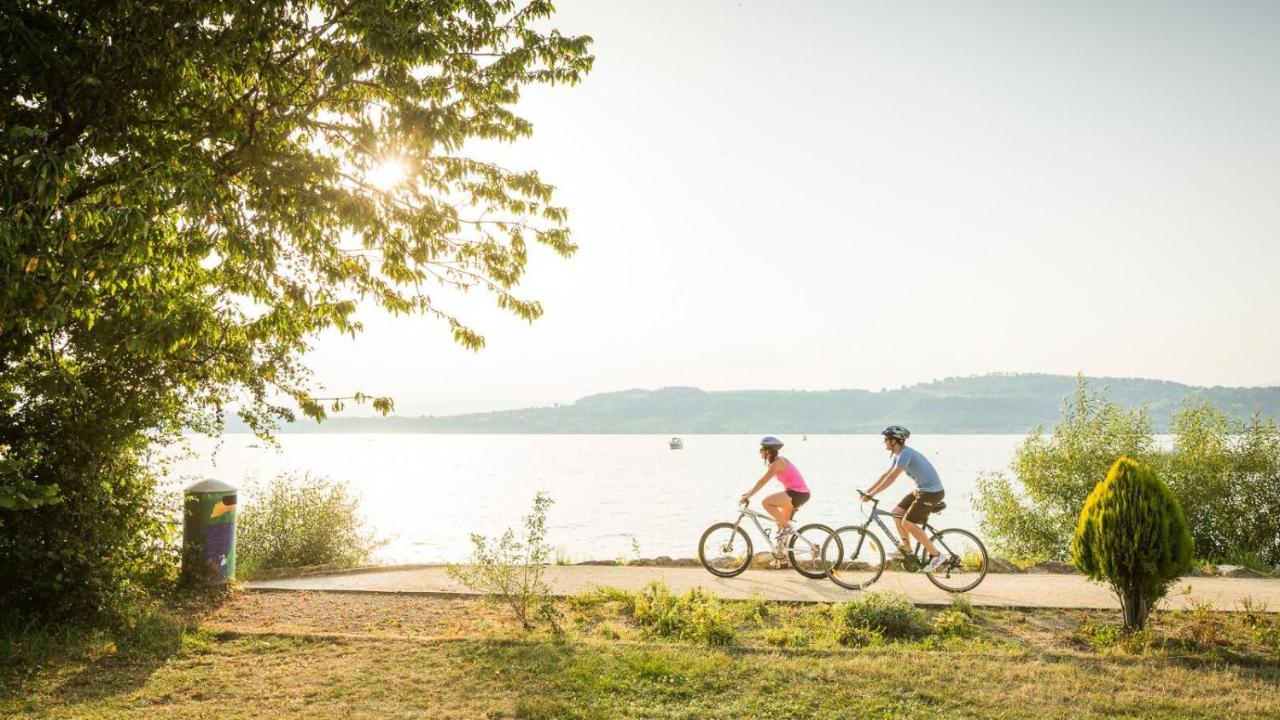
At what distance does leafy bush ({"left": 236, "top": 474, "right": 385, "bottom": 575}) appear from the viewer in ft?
49.6

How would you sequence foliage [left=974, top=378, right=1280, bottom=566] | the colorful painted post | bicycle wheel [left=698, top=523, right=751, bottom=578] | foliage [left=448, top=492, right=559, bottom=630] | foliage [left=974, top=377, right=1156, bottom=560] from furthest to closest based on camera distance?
foliage [left=974, top=377, right=1156, bottom=560] → foliage [left=974, top=378, right=1280, bottom=566] → bicycle wheel [left=698, top=523, right=751, bottom=578] → the colorful painted post → foliage [left=448, top=492, right=559, bottom=630]

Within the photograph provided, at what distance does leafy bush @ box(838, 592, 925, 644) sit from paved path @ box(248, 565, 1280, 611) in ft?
3.53

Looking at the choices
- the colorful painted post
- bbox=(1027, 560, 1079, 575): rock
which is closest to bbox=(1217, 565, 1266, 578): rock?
bbox=(1027, 560, 1079, 575): rock

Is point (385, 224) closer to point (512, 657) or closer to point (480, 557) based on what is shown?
point (480, 557)

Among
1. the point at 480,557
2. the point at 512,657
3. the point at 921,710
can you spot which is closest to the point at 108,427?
the point at 480,557

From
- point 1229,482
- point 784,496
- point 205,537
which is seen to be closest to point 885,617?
point 784,496

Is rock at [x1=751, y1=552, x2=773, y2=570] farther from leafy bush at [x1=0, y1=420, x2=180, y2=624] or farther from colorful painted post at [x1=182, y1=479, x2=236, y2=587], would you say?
leafy bush at [x1=0, y1=420, x2=180, y2=624]

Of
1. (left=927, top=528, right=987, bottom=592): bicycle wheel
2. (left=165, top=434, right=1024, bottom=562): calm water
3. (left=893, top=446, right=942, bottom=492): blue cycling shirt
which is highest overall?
(left=893, top=446, right=942, bottom=492): blue cycling shirt

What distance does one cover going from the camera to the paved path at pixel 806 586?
9.62 m

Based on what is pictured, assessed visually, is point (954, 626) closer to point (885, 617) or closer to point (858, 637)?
point (885, 617)

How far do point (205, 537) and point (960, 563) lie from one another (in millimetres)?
10090

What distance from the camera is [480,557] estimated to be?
347 inches

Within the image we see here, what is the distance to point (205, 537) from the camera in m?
10.4

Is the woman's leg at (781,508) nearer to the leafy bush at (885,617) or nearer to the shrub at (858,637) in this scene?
the leafy bush at (885,617)
